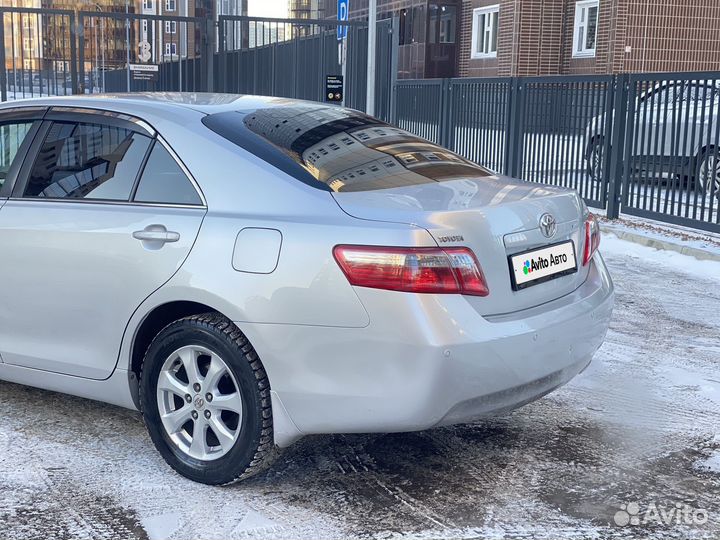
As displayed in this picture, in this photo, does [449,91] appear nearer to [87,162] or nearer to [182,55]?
[182,55]

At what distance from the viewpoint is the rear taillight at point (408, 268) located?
312 centimetres

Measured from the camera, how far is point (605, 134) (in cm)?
1091

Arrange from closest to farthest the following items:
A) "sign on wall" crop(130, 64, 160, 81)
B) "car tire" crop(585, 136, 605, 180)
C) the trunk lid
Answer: the trunk lid, "car tire" crop(585, 136, 605, 180), "sign on wall" crop(130, 64, 160, 81)

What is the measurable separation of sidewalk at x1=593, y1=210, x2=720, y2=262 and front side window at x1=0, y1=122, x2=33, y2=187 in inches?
262

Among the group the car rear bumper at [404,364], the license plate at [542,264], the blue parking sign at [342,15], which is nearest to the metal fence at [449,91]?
the blue parking sign at [342,15]

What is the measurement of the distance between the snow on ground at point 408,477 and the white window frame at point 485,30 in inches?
1026

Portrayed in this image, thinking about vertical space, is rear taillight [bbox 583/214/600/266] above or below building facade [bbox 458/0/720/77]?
below

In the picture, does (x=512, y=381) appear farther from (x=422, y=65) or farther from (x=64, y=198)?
(x=422, y=65)

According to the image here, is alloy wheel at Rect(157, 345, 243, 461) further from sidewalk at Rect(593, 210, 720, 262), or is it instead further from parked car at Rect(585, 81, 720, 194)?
parked car at Rect(585, 81, 720, 194)

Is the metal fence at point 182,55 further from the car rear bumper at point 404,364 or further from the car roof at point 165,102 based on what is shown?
the car rear bumper at point 404,364

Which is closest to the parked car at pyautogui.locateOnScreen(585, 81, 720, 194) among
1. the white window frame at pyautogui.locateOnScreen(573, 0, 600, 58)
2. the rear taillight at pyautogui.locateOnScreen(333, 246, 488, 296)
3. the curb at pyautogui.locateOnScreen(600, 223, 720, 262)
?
the curb at pyautogui.locateOnScreen(600, 223, 720, 262)

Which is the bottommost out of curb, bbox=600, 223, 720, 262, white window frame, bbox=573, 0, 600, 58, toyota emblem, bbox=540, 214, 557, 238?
curb, bbox=600, 223, 720, 262

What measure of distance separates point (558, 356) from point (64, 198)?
2.19 m

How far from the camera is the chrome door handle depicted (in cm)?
353
